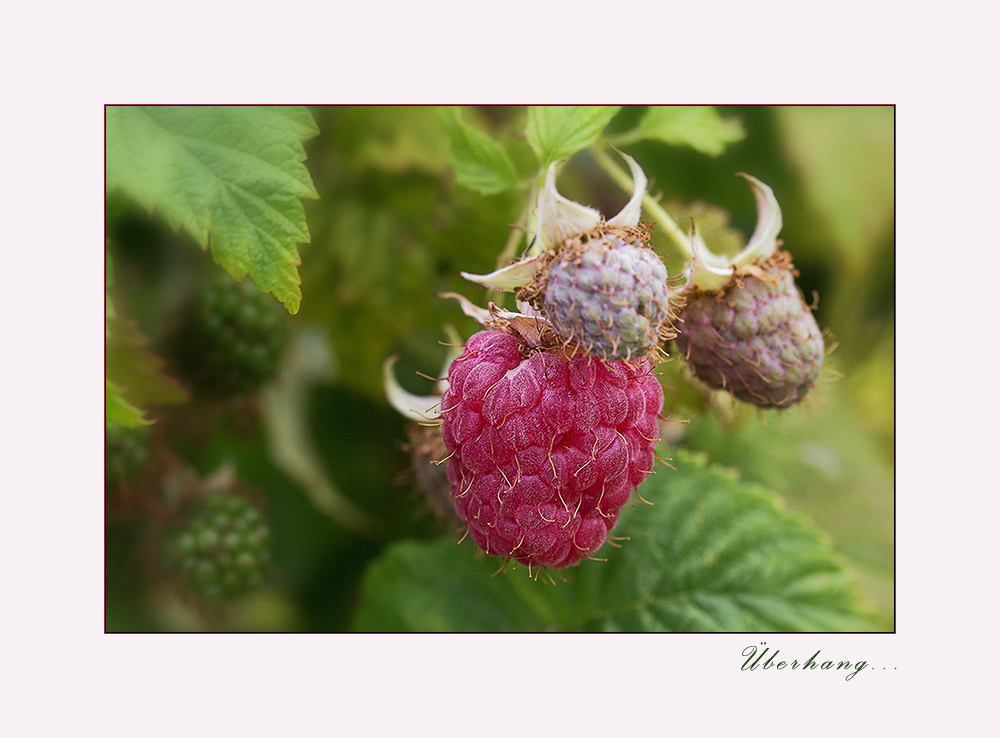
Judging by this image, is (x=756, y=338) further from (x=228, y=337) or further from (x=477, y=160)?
(x=228, y=337)

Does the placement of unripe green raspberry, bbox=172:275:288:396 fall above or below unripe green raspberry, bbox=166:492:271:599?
above

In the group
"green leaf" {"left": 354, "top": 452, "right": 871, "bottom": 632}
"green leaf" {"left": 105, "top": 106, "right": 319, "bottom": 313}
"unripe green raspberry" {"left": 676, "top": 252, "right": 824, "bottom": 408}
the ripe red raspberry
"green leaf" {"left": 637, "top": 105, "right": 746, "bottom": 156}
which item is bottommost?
"green leaf" {"left": 354, "top": 452, "right": 871, "bottom": 632}

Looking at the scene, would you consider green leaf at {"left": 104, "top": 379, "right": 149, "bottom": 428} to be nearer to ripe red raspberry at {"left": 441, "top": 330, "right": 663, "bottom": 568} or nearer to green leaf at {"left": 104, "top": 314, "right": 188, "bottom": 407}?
green leaf at {"left": 104, "top": 314, "right": 188, "bottom": 407}

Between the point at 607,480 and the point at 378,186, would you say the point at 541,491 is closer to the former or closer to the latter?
the point at 607,480

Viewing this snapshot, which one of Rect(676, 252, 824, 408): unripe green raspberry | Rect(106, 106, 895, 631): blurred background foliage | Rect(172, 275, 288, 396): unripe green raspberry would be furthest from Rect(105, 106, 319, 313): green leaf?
Rect(676, 252, 824, 408): unripe green raspberry
